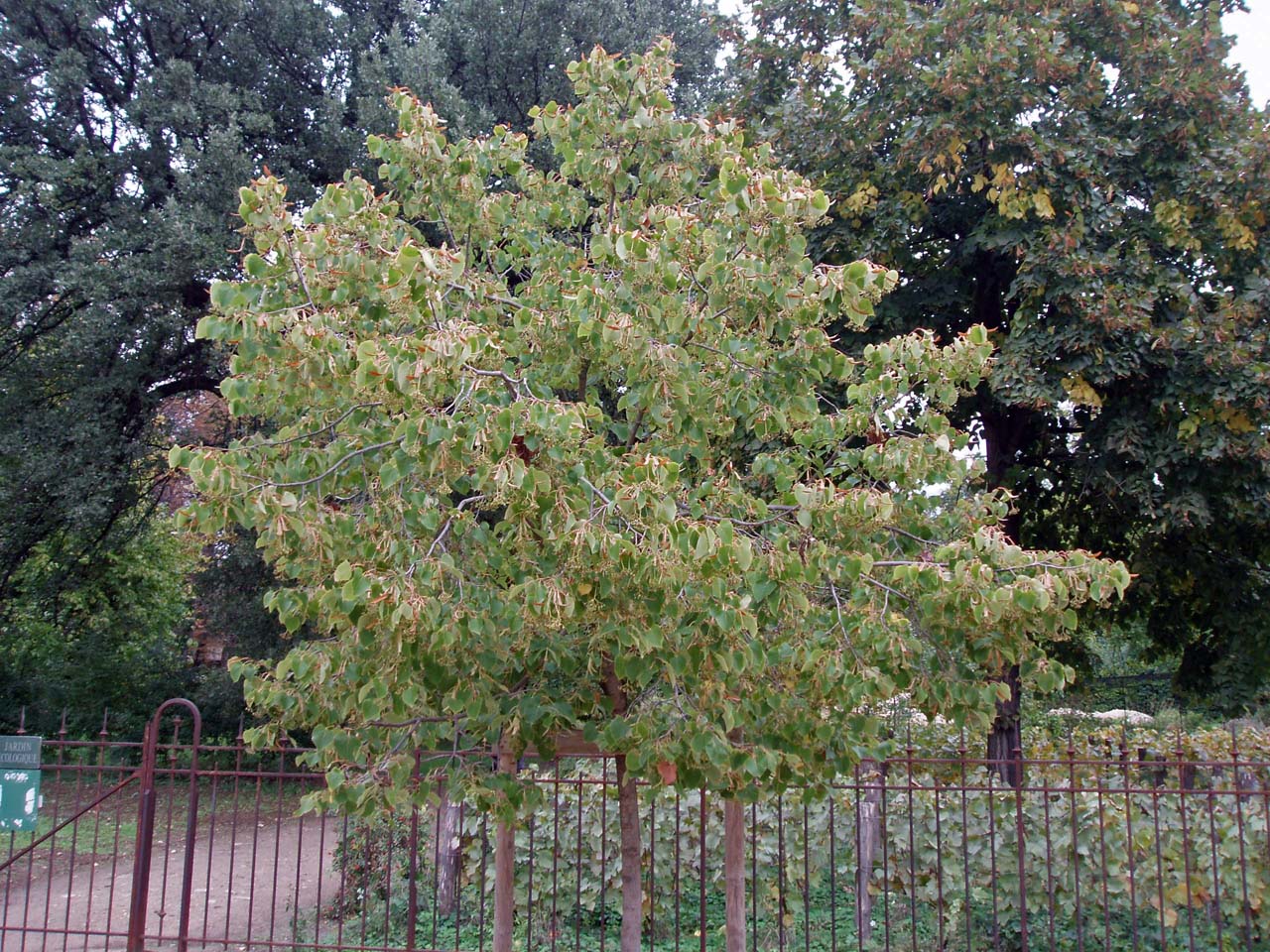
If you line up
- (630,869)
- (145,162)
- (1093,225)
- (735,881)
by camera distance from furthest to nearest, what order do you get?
(145,162) → (1093,225) → (735,881) → (630,869)

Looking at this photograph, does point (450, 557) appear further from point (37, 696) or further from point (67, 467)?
point (37, 696)

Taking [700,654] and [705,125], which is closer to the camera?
[700,654]

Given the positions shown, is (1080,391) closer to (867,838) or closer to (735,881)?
(867,838)

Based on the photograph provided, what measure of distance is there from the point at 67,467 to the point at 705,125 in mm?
9319

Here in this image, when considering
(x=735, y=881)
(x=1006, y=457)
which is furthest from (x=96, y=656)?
(x=735, y=881)

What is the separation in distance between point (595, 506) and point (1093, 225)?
688 centimetres

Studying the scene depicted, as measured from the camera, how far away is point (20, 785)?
5531mm

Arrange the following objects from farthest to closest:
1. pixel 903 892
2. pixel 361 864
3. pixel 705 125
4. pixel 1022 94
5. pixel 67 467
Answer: pixel 67 467 < pixel 1022 94 < pixel 361 864 < pixel 903 892 < pixel 705 125

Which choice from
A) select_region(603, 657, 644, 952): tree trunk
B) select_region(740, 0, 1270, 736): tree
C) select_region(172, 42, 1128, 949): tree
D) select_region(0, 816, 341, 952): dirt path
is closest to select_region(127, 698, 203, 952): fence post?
select_region(0, 816, 341, 952): dirt path

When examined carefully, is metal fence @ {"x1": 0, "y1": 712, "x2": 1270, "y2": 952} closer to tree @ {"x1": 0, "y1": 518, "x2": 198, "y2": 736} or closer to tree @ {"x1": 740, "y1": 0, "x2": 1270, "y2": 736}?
tree @ {"x1": 740, "y1": 0, "x2": 1270, "y2": 736}

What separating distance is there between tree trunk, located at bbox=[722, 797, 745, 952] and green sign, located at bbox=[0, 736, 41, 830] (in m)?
3.99

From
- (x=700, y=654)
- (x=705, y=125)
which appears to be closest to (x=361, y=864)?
(x=700, y=654)

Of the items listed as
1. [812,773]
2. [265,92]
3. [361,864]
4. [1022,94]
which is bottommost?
[361,864]

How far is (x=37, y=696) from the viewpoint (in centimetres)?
1622
